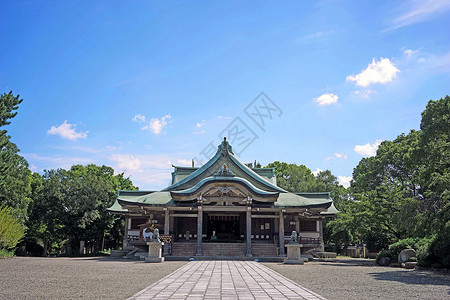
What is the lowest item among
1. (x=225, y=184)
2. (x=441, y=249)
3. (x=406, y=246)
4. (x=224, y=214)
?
(x=406, y=246)

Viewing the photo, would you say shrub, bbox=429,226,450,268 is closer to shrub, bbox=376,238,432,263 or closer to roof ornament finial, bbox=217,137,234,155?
shrub, bbox=376,238,432,263

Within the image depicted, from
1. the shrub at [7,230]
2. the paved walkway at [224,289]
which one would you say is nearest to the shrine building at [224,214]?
the shrub at [7,230]

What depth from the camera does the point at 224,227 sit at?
90.9 feet

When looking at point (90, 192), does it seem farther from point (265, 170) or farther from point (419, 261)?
point (419, 261)

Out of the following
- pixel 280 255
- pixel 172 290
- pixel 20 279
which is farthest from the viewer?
pixel 280 255

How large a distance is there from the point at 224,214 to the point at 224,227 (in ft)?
6.31

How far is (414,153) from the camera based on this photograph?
15.6m

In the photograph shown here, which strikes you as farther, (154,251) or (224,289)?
(154,251)

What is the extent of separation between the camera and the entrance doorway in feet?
89.2

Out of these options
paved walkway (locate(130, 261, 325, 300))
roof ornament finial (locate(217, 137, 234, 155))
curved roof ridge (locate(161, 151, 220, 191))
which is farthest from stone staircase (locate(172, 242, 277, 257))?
paved walkway (locate(130, 261, 325, 300))

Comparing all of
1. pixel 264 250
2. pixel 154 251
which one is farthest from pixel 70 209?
pixel 264 250

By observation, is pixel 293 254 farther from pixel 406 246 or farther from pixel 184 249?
pixel 184 249

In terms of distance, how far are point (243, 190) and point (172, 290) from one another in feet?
47.8

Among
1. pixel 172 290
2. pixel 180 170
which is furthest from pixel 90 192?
pixel 172 290
